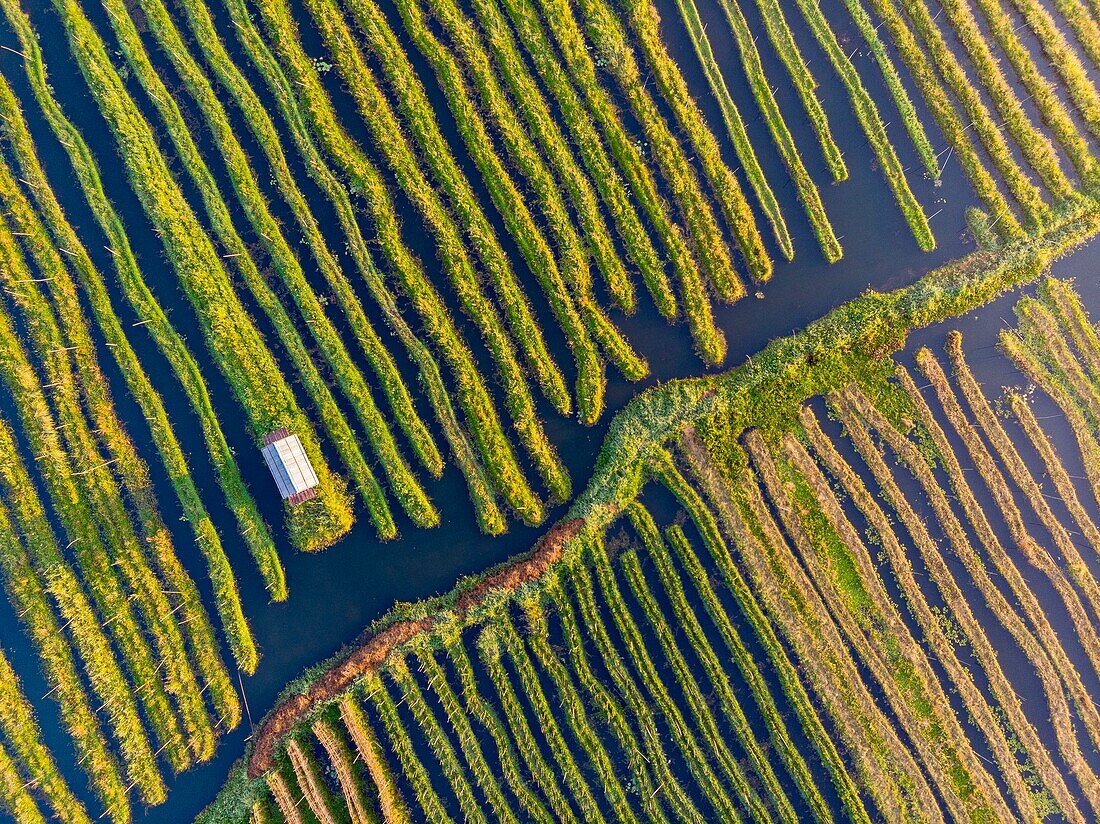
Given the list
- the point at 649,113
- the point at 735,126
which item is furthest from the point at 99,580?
the point at 735,126

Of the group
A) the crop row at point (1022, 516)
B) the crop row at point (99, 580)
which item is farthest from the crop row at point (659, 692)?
the crop row at point (99, 580)

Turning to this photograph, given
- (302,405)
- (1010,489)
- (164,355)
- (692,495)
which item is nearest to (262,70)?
(164,355)

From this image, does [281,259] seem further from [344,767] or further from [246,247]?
[344,767]

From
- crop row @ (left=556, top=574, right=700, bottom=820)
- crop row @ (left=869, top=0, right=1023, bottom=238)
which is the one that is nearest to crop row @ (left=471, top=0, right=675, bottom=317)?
crop row @ (left=556, top=574, right=700, bottom=820)

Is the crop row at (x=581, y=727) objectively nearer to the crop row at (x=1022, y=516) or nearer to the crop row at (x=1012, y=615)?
the crop row at (x=1012, y=615)

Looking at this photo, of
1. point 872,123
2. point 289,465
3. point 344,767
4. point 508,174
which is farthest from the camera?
point 872,123
